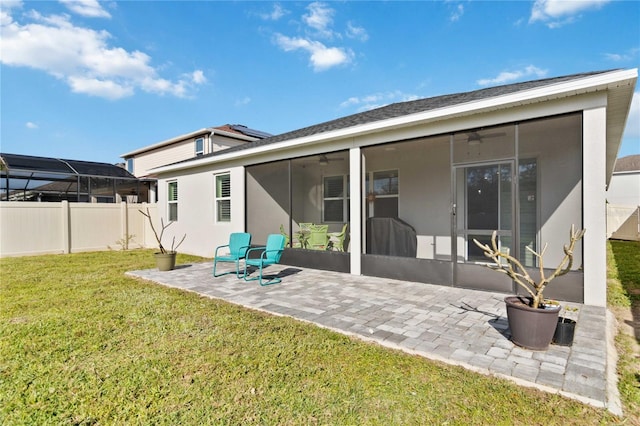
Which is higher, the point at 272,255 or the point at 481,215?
the point at 481,215

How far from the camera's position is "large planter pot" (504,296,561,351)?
284 centimetres

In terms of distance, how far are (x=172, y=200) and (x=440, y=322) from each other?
10453mm

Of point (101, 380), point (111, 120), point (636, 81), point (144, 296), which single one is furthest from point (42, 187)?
point (636, 81)

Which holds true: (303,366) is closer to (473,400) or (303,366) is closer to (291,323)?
(291,323)

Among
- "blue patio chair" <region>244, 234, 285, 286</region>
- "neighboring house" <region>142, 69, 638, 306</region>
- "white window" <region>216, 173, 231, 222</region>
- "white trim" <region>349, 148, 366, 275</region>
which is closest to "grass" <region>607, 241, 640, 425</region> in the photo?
"neighboring house" <region>142, 69, 638, 306</region>

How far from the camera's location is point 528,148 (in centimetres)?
619

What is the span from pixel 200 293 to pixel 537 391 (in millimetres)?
4613

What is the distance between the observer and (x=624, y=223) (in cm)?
1446

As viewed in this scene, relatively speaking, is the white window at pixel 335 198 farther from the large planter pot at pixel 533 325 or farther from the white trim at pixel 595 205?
the large planter pot at pixel 533 325

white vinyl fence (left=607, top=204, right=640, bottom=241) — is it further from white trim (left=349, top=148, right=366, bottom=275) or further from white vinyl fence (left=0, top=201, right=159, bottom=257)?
white vinyl fence (left=0, top=201, right=159, bottom=257)

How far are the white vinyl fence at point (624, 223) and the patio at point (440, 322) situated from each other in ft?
46.6

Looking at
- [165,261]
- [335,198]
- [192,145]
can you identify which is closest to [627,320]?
[335,198]

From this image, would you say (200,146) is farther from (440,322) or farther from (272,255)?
(440,322)

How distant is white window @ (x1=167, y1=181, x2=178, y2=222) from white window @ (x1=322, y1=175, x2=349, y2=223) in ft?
18.0
